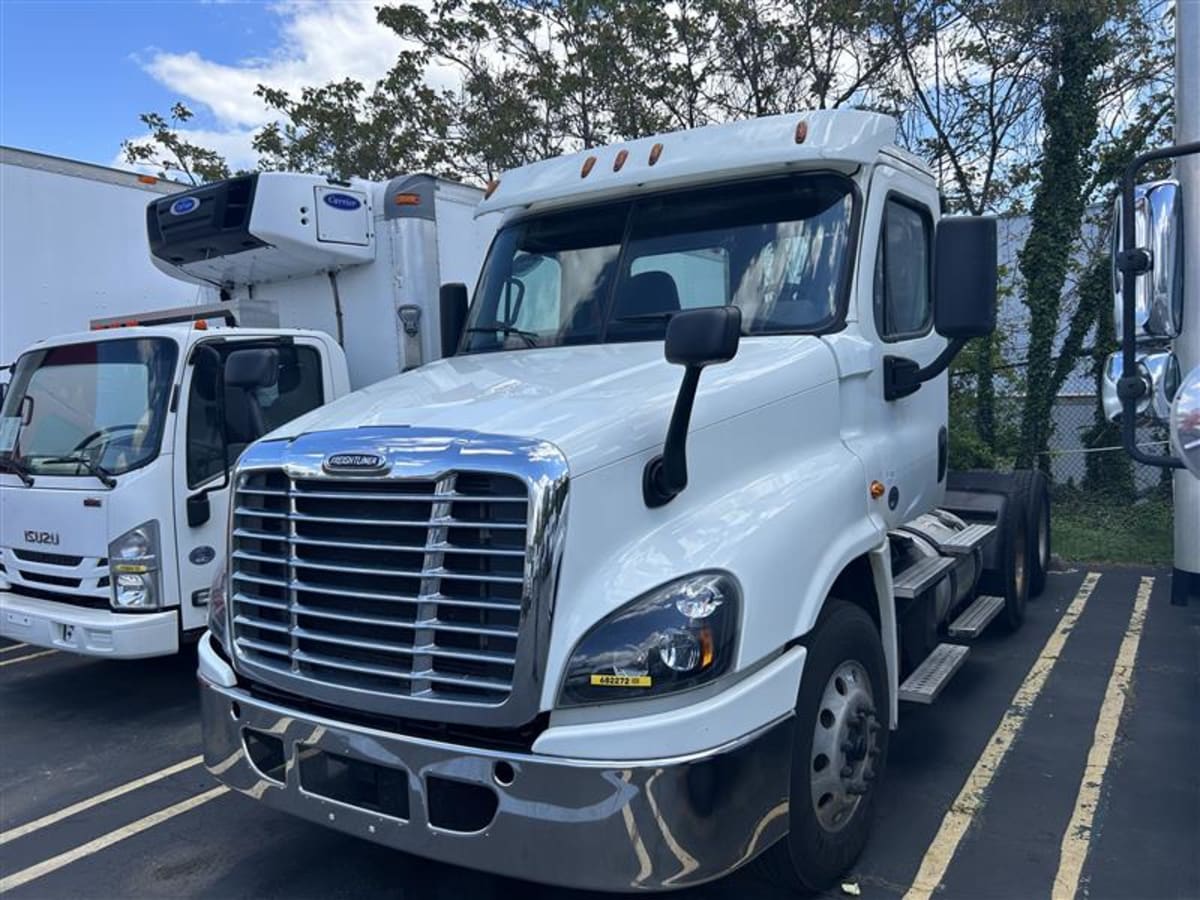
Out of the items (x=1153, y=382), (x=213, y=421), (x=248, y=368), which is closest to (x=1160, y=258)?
(x=1153, y=382)

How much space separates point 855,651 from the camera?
11.1ft

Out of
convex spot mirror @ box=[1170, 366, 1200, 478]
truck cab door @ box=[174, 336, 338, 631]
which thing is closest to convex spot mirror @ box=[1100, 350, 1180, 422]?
convex spot mirror @ box=[1170, 366, 1200, 478]

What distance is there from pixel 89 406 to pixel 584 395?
392cm

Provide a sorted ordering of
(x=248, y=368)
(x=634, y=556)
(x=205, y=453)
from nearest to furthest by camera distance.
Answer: (x=634, y=556)
(x=248, y=368)
(x=205, y=453)

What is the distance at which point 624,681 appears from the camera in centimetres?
262

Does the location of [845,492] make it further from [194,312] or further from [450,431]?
[194,312]

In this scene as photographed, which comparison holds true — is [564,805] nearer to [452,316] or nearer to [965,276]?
[965,276]

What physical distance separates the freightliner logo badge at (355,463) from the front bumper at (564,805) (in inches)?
31.4

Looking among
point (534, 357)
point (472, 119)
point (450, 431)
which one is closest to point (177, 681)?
point (534, 357)

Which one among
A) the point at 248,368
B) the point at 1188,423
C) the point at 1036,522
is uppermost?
the point at 248,368

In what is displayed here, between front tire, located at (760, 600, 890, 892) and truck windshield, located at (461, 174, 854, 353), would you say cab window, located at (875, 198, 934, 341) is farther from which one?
front tire, located at (760, 600, 890, 892)

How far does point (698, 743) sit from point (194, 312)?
5.30 m

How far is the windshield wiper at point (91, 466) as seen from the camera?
17.2ft

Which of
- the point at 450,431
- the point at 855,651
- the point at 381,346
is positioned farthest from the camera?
the point at 381,346
